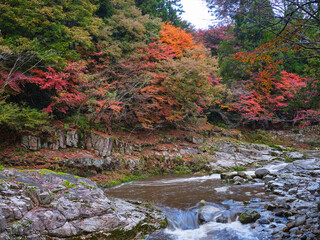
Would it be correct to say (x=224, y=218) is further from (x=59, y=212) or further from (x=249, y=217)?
(x=59, y=212)

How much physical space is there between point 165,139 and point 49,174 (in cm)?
961

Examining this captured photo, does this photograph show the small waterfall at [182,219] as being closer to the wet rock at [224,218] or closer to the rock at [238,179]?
the wet rock at [224,218]

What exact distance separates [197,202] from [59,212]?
3972mm

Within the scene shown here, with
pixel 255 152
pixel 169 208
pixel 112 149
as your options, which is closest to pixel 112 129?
pixel 112 149

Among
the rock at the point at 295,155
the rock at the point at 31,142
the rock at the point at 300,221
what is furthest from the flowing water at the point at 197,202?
the rock at the point at 295,155

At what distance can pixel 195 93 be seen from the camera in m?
14.2

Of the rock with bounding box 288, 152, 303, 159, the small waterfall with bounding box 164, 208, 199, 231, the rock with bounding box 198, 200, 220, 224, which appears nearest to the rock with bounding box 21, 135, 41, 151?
the small waterfall with bounding box 164, 208, 199, 231

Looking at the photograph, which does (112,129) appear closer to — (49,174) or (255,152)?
(49,174)

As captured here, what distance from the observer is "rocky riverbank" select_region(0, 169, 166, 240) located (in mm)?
3617

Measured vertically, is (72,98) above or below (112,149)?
above

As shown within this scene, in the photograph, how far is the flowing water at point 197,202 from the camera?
4.83 meters

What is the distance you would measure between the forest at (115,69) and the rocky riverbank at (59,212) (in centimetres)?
346

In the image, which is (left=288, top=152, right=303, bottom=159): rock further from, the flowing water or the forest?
the flowing water

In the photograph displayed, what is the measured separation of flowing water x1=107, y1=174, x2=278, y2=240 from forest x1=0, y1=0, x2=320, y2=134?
263cm
